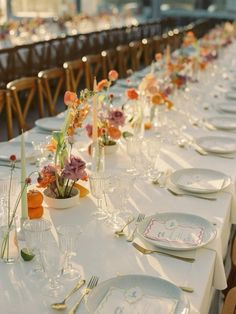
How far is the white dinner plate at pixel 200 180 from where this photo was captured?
6.70 feet

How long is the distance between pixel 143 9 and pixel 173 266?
1288 cm

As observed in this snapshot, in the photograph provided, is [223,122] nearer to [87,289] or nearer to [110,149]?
[110,149]

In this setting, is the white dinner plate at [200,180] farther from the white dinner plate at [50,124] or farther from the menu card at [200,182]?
the white dinner plate at [50,124]

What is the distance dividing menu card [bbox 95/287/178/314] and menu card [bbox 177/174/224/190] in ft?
2.55

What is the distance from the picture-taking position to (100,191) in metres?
1.78

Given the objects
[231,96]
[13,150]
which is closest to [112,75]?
[13,150]

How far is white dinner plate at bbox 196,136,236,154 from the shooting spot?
2523 mm

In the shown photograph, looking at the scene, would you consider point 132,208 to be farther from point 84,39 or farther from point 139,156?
point 84,39

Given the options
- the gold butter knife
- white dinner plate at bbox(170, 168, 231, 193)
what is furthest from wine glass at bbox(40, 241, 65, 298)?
white dinner plate at bbox(170, 168, 231, 193)

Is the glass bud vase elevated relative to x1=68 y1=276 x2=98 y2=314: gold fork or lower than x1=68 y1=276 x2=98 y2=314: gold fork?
elevated

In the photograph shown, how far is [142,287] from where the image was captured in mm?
1390

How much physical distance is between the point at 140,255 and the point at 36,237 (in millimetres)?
346

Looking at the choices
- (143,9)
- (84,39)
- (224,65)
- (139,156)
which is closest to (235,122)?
(139,156)

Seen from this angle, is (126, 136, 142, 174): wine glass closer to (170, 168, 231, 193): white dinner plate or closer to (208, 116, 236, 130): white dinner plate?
(170, 168, 231, 193): white dinner plate
